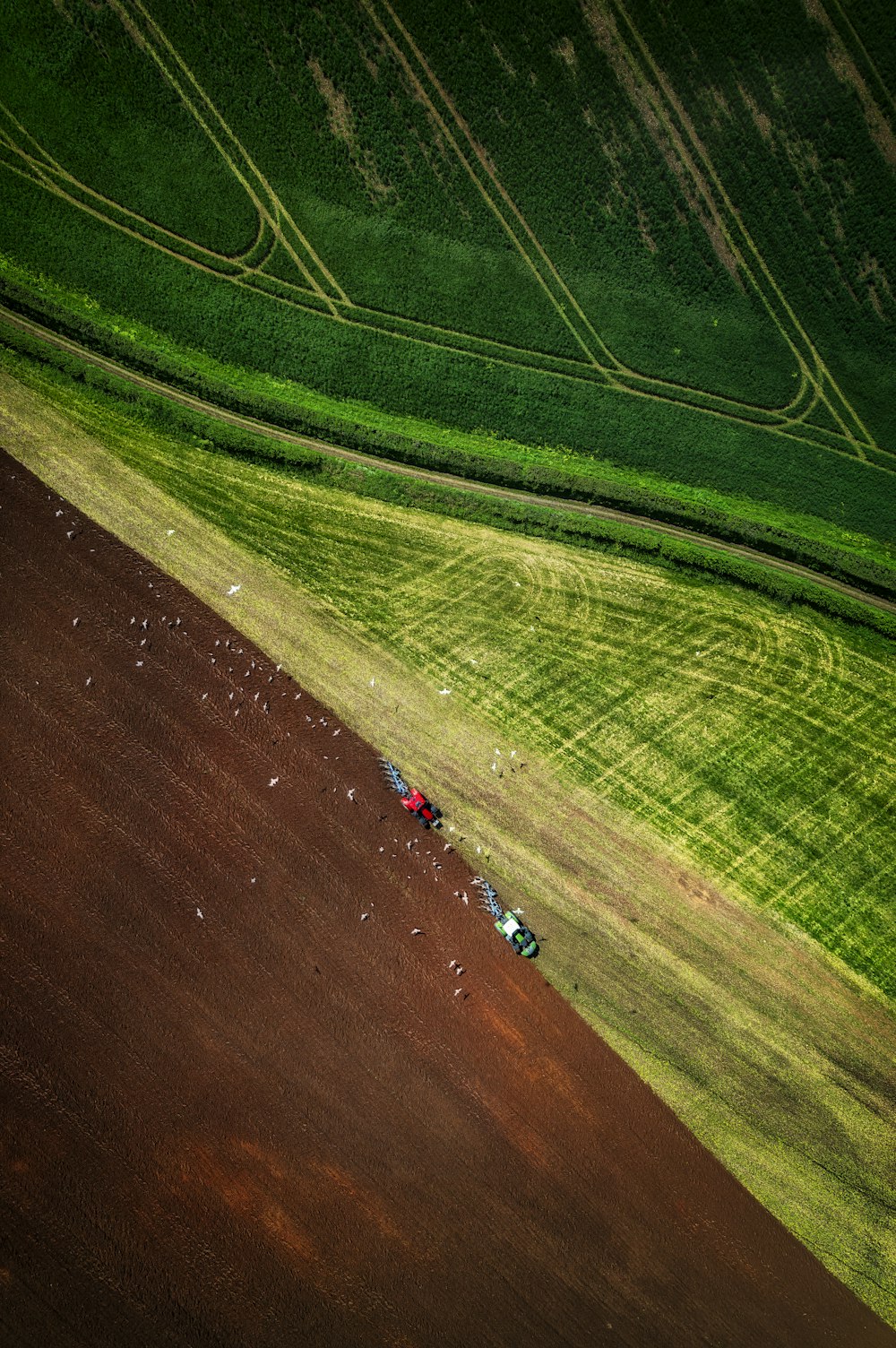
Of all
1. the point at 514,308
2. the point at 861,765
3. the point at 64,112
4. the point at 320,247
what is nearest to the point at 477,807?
the point at 861,765

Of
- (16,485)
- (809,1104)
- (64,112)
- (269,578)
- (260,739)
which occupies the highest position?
(64,112)

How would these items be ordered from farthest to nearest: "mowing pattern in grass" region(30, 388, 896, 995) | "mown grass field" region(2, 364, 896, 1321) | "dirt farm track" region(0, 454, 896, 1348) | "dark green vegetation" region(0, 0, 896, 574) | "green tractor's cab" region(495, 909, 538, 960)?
"dark green vegetation" region(0, 0, 896, 574) → "mowing pattern in grass" region(30, 388, 896, 995) → "mown grass field" region(2, 364, 896, 1321) → "green tractor's cab" region(495, 909, 538, 960) → "dirt farm track" region(0, 454, 896, 1348)

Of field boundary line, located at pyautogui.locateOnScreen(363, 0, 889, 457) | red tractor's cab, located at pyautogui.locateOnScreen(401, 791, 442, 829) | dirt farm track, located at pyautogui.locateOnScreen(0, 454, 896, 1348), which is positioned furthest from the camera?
field boundary line, located at pyautogui.locateOnScreen(363, 0, 889, 457)

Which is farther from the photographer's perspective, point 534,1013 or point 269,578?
point 269,578

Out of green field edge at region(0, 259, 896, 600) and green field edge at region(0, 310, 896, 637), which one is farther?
green field edge at region(0, 259, 896, 600)

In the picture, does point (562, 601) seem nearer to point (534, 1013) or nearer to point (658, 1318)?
point (534, 1013)

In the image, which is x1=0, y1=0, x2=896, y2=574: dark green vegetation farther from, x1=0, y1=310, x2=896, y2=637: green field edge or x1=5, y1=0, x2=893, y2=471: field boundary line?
x1=0, y1=310, x2=896, y2=637: green field edge

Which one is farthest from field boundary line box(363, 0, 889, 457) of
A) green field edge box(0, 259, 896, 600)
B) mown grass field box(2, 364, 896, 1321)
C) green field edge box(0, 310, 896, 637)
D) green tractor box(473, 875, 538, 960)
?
green tractor box(473, 875, 538, 960)
